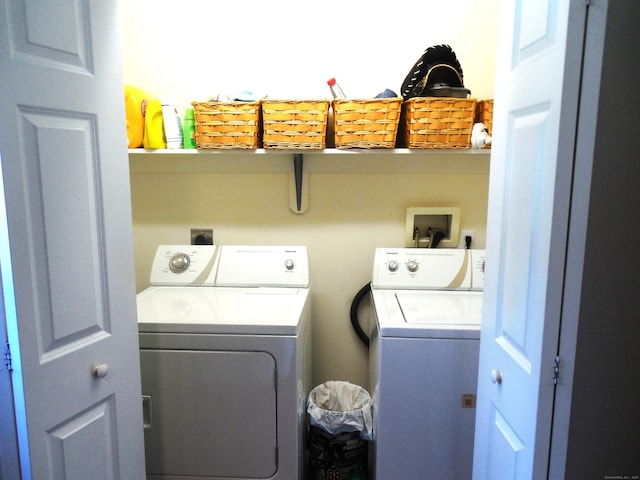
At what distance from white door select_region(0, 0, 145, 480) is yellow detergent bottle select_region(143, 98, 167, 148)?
830 mm

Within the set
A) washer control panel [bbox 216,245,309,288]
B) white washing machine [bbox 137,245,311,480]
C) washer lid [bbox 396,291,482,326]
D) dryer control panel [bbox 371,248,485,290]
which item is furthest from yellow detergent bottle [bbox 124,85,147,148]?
washer lid [bbox 396,291,482,326]

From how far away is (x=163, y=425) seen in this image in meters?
1.61

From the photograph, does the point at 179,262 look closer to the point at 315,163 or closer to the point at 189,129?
the point at 189,129

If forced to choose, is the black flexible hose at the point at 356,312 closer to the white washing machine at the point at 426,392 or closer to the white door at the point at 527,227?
the white washing machine at the point at 426,392

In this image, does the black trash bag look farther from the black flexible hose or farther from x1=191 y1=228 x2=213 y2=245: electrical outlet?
x1=191 y1=228 x2=213 y2=245: electrical outlet

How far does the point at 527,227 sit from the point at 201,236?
173cm

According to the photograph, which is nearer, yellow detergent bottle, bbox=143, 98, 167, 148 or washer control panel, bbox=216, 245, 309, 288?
yellow detergent bottle, bbox=143, 98, 167, 148

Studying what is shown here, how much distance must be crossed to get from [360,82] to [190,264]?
1286 millimetres

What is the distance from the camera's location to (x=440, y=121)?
1792mm

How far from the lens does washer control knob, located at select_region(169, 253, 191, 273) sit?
2.08 metres

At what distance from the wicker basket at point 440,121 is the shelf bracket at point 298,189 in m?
0.61

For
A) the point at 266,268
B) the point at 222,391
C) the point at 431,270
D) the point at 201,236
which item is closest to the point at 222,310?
the point at 222,391

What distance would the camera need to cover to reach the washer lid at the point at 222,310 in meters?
1.54

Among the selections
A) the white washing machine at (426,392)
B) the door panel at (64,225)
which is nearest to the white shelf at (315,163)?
the white washing machine at (426,392)
